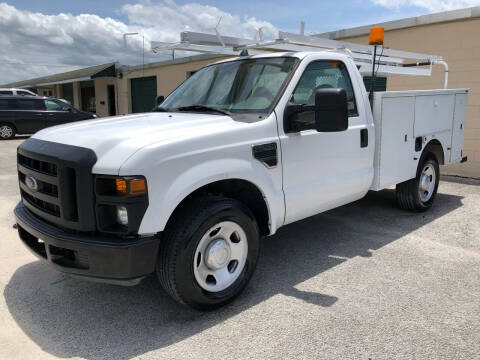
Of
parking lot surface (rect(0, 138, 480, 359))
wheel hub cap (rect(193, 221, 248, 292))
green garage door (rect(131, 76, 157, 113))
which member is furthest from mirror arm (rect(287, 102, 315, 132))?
green garage door (rect(131, 76, 157, 113))

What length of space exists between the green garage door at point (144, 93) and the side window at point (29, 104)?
16.2ft

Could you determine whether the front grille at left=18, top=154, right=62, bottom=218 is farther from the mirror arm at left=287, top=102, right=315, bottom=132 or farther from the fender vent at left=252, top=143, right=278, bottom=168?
the mirror arm at left=287, top=102, right=315, bottom=132

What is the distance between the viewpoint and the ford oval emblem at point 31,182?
3.21 m

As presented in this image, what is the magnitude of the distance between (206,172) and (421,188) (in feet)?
12.9

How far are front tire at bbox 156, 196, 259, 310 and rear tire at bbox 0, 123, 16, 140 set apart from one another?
16.2m

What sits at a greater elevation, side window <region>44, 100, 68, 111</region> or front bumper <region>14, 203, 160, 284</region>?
side window <region>44, 100, 68, 111</region>

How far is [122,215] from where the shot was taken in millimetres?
2801

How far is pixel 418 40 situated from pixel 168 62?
11978 mm

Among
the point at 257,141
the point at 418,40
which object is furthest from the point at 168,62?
the point at 257,141

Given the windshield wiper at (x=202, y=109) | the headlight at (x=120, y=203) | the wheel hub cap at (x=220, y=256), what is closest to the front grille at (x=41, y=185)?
the headlight at (x=120, y=203)

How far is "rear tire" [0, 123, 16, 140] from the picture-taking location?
1661 centimetres

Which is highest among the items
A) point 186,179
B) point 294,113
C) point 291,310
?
point 294,113

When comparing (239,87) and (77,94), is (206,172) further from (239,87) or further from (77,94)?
(77,94)

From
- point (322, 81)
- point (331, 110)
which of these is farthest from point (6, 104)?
point (331, 110)
